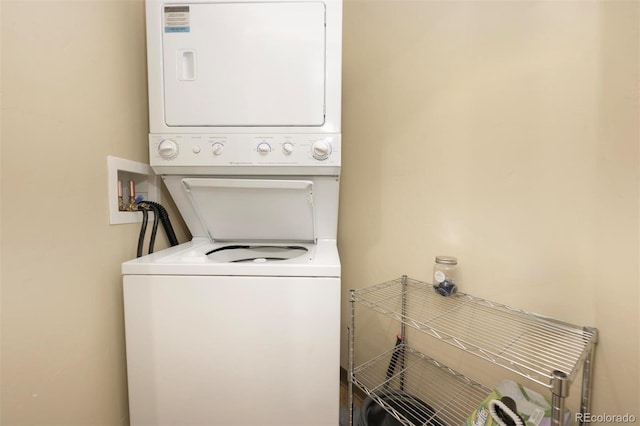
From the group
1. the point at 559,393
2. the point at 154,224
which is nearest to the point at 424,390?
the point at 559,393

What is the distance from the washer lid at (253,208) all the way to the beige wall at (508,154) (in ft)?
1.45

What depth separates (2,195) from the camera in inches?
26.0

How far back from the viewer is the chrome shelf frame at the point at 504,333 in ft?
2.39

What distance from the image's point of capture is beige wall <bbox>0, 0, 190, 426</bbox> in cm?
69

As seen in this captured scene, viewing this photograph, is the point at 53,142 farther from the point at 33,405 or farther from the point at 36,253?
the point at 33,405

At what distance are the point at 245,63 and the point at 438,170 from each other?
103cm

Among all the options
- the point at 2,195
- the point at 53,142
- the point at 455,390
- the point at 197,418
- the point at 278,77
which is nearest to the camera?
the point at 2,195

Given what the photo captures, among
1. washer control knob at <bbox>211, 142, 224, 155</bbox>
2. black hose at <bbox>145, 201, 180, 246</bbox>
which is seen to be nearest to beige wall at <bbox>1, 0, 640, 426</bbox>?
black hose at <bbox>145, 201, 180, 246</bbox>

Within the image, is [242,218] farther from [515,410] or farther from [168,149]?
[515,410]

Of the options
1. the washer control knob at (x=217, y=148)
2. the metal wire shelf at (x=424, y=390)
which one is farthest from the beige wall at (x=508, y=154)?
the washer control knob at (x=217, y=148)

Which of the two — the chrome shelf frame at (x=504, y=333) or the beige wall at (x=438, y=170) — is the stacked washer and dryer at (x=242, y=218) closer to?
the beige wall at (x=438, y=170)

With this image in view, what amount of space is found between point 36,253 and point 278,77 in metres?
1.04

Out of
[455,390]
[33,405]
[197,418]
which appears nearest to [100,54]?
[33,405]

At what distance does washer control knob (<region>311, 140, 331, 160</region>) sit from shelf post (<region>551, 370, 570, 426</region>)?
0.97 meters
